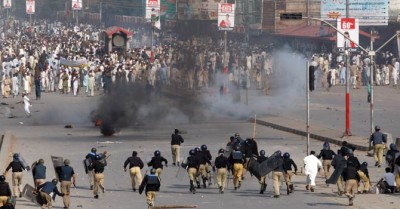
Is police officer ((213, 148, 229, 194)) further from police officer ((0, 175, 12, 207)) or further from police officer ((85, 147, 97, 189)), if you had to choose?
police officer ((0, 175, 12, 207))

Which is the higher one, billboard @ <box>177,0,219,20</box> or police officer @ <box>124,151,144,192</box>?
billboard @ <box>177,0,219,20</box>

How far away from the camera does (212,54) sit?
78.9 m

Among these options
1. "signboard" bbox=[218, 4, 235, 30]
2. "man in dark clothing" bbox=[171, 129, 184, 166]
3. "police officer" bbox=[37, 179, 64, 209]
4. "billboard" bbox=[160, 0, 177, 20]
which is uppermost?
"billboard" bbox=[160, 0, 177, 20]

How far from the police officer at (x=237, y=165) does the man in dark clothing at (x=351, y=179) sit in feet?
11.8

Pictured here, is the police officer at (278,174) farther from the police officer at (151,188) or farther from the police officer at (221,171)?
the police officer at (151,188)

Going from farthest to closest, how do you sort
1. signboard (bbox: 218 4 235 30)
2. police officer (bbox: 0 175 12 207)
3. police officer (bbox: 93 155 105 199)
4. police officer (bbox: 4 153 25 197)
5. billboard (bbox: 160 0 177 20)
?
1. billboard (bbox: 160 0 177 20)
2. signboard (bbox: 218 4 235 30)
3. police officer (bbox: 93 155 105 199)
4. police officer (bbox: 4 153 25 197)
5. police officer (bbox: 0 175 12 207)

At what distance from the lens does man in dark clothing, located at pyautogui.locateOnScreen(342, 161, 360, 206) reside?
118ft

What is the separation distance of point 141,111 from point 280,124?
6193 mm

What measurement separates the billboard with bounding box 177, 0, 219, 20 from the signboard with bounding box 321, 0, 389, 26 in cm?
715

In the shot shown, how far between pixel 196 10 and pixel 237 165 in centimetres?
4682

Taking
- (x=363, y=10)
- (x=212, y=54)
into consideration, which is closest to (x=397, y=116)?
(x=212, y=54)

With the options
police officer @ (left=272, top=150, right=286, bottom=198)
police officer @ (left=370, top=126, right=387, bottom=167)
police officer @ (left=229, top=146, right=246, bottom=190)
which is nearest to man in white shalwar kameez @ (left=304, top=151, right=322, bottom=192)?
police officer @ (left=272, top=150, right=286, bottom=198)

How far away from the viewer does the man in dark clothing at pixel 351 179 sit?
35875 millimetres

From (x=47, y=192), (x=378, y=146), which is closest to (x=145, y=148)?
(x=378, y=146)
